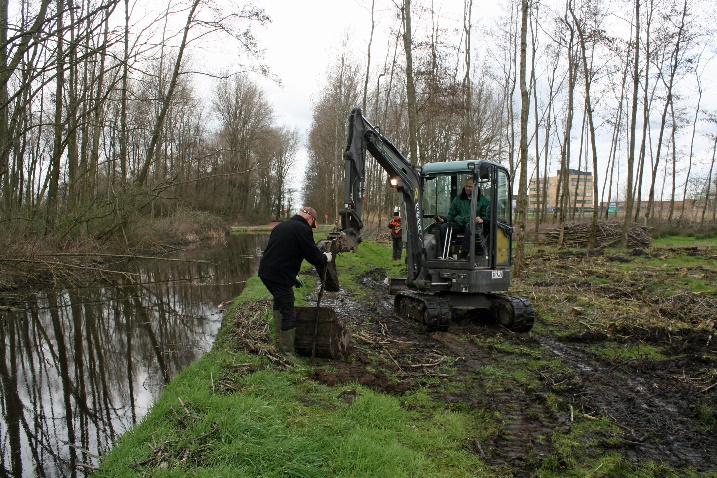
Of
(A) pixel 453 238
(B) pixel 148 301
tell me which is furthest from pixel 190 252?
(A) pixel 453 238

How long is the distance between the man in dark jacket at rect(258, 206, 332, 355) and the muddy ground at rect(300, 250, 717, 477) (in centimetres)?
78

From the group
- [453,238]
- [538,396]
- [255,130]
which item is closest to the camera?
[538,396]

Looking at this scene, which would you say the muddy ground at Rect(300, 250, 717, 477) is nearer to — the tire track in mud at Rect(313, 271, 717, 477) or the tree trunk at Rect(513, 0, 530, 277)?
the tire track in mud at Rect(313, 271, 717, 477)

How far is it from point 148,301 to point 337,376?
8358 millimetres

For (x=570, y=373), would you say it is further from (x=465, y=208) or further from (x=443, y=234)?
(x=443, y=234)

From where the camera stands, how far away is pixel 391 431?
4.39 m

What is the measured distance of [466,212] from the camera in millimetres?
8609

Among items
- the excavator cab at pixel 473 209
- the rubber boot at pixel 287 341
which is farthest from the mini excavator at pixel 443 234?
the rubber boot at pixel 287 341

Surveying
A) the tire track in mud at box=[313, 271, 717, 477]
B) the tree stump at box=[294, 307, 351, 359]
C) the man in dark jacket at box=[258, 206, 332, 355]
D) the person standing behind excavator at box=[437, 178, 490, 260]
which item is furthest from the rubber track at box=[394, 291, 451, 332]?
the man in dark jacket at box=[258, 206, 332, 355]

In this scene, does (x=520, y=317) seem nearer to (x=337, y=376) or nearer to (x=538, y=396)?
(x=538, y=396)

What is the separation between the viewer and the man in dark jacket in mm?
6156

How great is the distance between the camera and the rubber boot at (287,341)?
6328 millimetres

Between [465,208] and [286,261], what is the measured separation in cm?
380

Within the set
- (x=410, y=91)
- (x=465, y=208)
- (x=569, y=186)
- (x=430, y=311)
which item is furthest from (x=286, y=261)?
(x=569, y=186)
